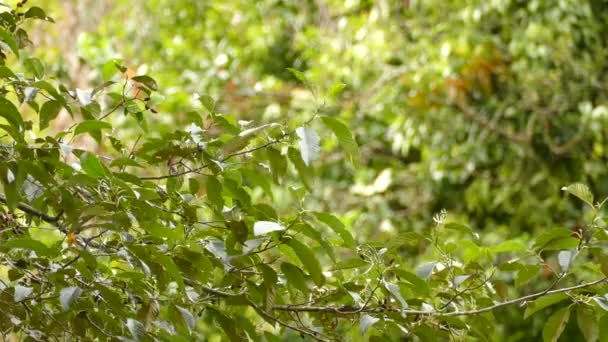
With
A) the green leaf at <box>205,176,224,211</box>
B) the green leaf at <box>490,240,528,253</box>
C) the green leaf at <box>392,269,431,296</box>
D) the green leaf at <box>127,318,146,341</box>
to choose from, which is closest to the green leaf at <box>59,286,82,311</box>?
the green leaf at <box>127,318,146,341</box>

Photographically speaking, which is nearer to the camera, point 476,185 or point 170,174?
point 170,174

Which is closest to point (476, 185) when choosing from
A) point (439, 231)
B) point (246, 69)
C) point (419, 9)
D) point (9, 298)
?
point (419, 9)

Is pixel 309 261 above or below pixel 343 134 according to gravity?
below

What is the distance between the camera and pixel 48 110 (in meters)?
1.41

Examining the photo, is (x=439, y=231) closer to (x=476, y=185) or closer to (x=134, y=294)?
(x=134, y=294)

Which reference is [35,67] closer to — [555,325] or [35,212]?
[35,212]

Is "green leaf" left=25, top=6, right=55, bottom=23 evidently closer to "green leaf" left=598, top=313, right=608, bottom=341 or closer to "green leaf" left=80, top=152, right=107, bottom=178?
"green leaf" left=80, top=152, right=107, bottom=178

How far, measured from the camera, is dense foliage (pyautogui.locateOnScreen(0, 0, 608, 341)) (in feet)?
4.20

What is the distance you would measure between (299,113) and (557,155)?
1262 mm

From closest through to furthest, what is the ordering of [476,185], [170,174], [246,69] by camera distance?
[170,174]
[476,185]
[246,69]

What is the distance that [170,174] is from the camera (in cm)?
136

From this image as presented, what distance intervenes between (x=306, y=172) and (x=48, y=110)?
1.34 feet

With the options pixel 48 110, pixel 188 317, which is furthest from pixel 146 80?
pixel 188 317

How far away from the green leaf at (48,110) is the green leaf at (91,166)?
9.0 inches
